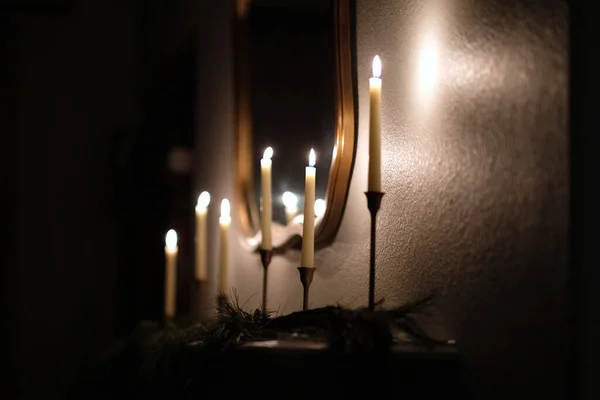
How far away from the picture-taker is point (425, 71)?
1.04 m

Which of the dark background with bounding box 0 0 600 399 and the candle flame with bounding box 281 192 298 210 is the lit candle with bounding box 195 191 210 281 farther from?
the dark background with bounding box 0 0 600 399

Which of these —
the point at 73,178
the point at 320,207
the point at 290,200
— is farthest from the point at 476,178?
the point at 73,178

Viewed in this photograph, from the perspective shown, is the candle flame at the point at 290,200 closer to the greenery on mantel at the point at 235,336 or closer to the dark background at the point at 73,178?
the greenery on mantel at the point at 235,336

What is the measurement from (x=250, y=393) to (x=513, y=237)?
1.15 feet

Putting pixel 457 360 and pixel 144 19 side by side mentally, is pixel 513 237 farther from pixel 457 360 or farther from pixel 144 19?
pixel 144 19

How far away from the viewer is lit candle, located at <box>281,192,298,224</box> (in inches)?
58.6

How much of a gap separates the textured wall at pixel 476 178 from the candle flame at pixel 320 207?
0.05 metres

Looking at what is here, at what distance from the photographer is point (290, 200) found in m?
1.50

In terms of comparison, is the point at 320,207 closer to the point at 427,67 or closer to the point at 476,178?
the point at 427,67

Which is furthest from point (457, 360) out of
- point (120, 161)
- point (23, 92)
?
point (23, 92)

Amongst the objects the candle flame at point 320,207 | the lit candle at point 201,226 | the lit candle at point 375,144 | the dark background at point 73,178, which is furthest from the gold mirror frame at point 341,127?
the dark background at point 73,178

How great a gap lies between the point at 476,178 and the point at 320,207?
0.49m

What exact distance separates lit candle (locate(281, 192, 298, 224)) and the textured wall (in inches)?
8.1

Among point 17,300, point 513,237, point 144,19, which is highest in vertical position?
point 144,19
